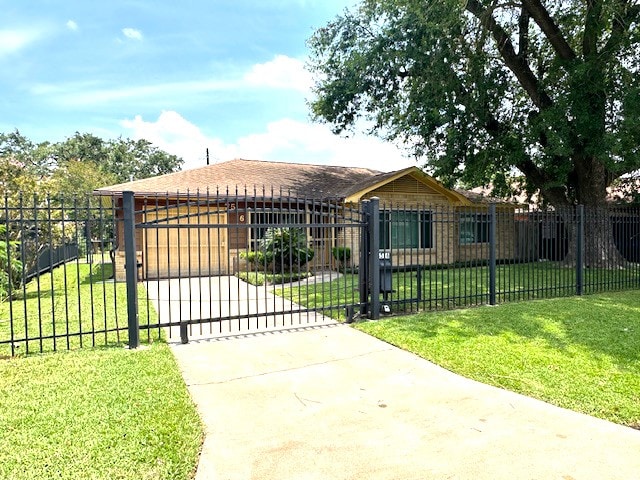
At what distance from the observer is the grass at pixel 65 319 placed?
5602 millimetres

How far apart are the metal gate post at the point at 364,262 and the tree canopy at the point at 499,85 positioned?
8681mm

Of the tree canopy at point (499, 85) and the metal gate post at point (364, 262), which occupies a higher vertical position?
the tree canopy at point (499, 85)

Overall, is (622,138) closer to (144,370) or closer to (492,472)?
(492,472)

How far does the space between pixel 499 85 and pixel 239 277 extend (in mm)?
12281

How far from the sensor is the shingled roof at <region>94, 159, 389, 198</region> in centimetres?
1573

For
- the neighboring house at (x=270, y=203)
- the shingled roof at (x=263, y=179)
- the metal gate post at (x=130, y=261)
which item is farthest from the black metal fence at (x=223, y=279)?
the shingled roof at (x=263, y=179)

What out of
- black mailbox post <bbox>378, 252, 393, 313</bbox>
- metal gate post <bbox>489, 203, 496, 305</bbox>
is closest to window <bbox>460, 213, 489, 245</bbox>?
metal gate post <bbox>489, 203, 496, 305</bbox>

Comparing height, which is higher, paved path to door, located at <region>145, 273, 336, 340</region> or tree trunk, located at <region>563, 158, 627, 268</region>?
tree trunk, located at <region>563, 158, 627, 268</region>

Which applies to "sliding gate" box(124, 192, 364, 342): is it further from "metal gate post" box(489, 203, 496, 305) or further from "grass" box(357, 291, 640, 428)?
"metal gate post" box(489, 203, 496, 305)

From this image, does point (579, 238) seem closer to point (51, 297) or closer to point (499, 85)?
point (499, 85)

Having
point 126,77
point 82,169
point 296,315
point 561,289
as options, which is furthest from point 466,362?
point 82,169

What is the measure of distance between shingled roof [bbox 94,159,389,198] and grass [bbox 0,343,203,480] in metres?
10.3

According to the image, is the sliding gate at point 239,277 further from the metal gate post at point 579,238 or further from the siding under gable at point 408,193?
the metal gate post at point 579,238

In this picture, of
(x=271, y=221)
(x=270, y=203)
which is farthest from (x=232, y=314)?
(x=270, y=203)
